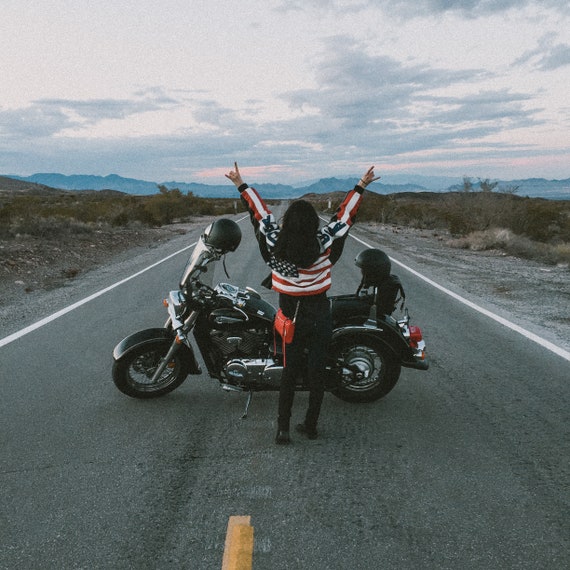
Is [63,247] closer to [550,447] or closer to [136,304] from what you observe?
[136,304]

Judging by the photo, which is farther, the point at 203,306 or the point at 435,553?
the point at 203,306

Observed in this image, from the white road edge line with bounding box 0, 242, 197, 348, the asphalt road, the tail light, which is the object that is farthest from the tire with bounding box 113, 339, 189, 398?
the white road edge line with bounding box 0, 242, 197, 348

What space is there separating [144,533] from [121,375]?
1.91 meters

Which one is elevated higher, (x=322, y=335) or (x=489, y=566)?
(x=322, y=335)

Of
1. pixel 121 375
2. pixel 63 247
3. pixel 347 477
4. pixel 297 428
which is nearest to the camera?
pixel 347 477

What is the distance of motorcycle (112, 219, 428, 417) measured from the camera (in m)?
4.07

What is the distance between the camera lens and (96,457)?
11.6 feet

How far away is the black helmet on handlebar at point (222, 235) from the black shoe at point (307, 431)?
1.57 m

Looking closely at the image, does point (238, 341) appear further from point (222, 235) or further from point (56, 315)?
point (56, 315)

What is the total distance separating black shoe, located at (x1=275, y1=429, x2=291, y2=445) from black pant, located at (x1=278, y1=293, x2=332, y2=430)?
0.03m

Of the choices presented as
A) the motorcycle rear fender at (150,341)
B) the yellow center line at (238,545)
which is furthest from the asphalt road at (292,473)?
the motorcycle rear fender at (150,341)

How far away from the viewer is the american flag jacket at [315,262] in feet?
11.3

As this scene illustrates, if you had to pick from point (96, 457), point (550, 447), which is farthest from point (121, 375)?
point (550, 447)

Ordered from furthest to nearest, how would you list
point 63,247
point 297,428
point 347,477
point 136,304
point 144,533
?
point 63,247, point 136,304, point 297,428, point 347,477, point 144,533
